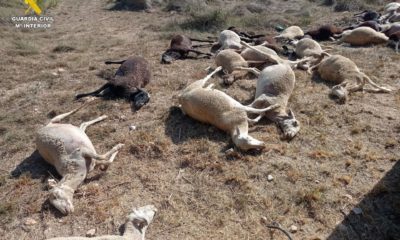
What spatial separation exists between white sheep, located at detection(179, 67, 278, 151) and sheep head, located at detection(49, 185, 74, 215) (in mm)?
1973

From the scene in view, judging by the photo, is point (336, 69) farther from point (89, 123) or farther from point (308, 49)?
point (89, 123)

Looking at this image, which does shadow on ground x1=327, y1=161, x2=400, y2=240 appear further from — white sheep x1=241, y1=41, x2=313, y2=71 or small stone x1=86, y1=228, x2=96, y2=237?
white sheep x1=241, y1=41, x2=313, y2=71

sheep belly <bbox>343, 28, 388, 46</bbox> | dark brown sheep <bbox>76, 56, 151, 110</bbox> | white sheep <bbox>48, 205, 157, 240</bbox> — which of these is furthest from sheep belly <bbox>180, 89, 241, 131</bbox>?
sheep belly <bbox>343, 28, 388, 46</bbox>

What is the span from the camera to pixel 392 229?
3773 millimetres

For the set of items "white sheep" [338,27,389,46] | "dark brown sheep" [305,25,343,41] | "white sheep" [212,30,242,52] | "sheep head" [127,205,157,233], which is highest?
"sheep head" [127,205,157,233]

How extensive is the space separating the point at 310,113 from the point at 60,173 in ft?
11.4

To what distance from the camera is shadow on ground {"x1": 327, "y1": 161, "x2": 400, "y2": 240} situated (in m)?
3.74

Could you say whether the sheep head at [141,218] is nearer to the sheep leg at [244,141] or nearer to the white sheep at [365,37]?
the sheep leg at [244,141]

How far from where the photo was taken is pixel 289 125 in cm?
520

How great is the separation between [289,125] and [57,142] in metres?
2.93

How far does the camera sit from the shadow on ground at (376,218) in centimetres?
374

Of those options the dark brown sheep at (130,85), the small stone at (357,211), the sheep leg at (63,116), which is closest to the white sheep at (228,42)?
the dark brown sheep at (130,85)

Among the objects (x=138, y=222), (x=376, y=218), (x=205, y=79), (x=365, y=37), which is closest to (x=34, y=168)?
(x=138, y=222)

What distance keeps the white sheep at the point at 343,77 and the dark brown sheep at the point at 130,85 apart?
3.01m
